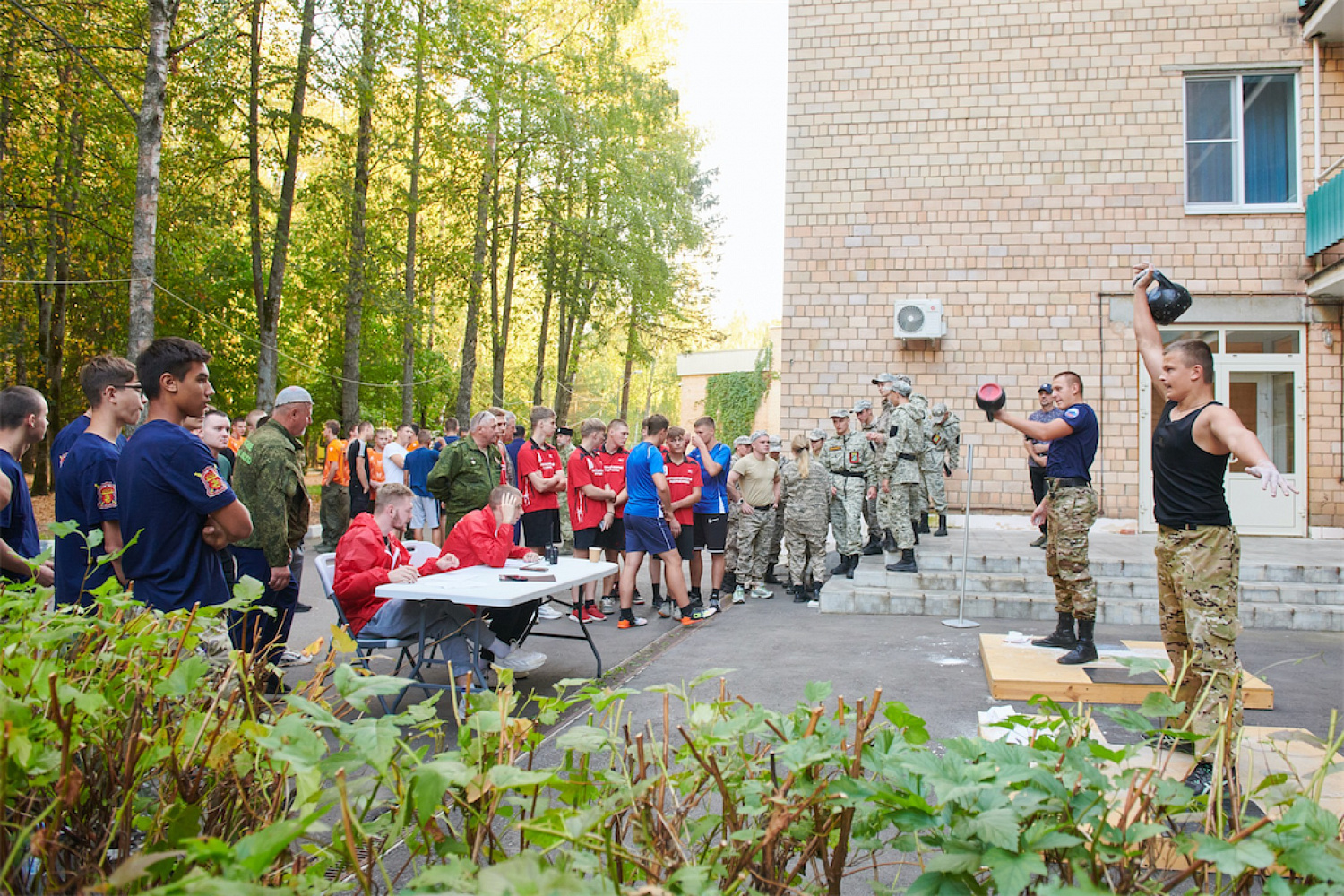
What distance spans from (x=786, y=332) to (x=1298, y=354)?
6.92 meters

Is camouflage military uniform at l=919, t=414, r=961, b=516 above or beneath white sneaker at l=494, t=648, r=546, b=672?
above

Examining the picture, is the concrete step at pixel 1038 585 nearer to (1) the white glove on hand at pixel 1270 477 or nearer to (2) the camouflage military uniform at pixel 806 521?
(2) the camouflage military uniform at pixel 806 521

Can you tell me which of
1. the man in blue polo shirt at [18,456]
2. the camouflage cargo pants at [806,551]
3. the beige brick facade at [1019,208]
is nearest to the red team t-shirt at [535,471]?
the camouflage cargo pants at [806,551]

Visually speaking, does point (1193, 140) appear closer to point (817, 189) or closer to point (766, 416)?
point (817, 189)

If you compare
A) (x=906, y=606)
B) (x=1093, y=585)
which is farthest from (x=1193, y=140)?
(x=1093, y=585)

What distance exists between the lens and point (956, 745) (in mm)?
1368

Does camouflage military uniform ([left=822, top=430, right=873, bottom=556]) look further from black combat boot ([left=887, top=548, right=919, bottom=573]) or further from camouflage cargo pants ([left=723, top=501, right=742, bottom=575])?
camouflage cargo pants ([left=723, top=501, right=742, bottom=575])

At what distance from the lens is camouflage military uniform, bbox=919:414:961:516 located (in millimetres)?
11820

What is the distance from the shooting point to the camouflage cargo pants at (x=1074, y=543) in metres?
6.00

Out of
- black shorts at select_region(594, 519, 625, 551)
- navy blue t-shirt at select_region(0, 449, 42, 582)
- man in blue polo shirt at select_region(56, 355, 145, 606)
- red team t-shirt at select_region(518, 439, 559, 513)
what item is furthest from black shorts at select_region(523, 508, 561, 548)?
man in blue polo shirt at select_region(56, 355, 145, 606)

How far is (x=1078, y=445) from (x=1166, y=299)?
1.41 metres

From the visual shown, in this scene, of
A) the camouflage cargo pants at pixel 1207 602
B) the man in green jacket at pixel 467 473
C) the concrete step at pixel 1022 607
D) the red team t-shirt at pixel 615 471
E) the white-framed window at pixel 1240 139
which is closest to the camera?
the camouflage cargo pants at pixel 1207 602

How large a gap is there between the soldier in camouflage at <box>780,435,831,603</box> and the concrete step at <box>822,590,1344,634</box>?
17.4 inches

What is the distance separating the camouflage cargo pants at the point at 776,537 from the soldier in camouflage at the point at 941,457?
2.28 meters
